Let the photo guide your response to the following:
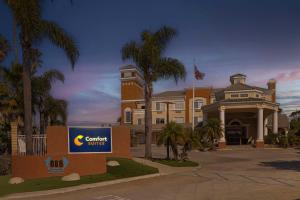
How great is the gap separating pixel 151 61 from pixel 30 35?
10200mm

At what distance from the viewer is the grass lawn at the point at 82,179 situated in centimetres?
1534

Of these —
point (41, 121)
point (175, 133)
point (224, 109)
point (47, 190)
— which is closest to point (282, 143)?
point (224, 109)

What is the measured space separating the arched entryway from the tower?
20498 millimetres

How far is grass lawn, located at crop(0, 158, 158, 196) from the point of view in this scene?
15344 millimetres

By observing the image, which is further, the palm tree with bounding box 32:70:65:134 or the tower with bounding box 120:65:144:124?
the tower with bounding box 120:65:144:124

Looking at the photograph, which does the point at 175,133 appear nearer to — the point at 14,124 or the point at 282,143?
the point at 14,124

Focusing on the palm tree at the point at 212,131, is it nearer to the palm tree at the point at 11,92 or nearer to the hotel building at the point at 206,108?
the hotel building at the point at 206,108

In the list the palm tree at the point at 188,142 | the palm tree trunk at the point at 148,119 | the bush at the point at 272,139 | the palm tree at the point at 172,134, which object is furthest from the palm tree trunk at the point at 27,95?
the bush at the point at 272,139

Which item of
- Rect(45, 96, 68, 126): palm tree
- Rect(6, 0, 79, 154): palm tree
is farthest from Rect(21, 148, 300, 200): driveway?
Rect(45, 96, 68, 126): palm tree

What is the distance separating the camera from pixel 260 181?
17000 millimetres

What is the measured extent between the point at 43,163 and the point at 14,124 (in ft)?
18.8

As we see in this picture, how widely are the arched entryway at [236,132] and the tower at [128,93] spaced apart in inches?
807

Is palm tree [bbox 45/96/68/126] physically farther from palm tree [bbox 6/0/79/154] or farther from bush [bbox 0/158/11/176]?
Answer: palm tree [bbox 6/0/79/154]

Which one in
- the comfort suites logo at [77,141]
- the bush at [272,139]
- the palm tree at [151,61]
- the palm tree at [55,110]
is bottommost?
the bush at [272,139]
